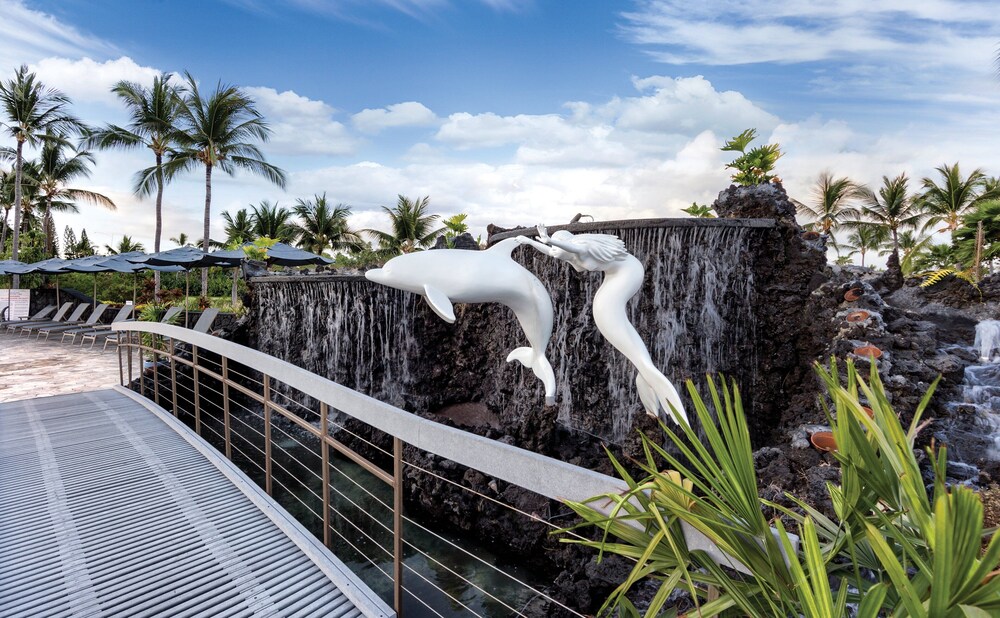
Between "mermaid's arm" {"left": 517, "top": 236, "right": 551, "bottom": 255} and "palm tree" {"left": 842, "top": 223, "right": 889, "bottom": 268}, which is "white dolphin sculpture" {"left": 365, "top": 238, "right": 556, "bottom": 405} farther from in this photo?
"palm tree" {"left": 842, "top": 223, "right": 889, "bottom": 268}

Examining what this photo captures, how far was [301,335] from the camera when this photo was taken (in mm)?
12031

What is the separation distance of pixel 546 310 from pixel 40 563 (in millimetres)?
3399

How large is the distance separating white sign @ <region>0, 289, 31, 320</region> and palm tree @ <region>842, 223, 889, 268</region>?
149ft

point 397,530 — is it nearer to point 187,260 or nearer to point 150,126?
point 187,260

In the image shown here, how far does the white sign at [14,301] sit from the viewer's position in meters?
22.1

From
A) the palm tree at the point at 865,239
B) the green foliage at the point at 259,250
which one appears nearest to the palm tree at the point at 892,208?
the palm tree at the point at 865,239

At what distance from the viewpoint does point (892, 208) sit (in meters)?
30.5

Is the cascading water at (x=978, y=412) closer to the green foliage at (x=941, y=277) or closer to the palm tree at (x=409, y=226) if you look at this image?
Result: the green foliage at (x=941, y=277)

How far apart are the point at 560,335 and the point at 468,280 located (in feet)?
18.3

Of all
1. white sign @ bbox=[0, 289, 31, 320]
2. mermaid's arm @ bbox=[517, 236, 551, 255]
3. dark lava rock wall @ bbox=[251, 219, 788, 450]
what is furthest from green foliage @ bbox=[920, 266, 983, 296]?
white sign @ bbox=[0, 289, 31, 320]

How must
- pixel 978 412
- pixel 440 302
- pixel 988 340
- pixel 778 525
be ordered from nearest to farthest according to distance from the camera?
1. pixel 778 525
2. pixel 440 302
3. pixel 978 412
4. pixel 988 340

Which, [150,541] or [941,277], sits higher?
[941,277]

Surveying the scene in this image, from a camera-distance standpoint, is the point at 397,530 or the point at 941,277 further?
the point at 941,277

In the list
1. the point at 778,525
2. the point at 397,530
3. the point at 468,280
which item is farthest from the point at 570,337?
the point at 778,525
